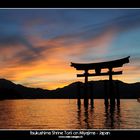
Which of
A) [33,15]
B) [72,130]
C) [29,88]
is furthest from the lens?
[29,88]

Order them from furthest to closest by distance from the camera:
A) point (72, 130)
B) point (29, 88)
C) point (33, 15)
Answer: point (29, 88)
point (33, 15)
point (72, 130)

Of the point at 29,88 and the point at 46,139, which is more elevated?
the point at 29,88

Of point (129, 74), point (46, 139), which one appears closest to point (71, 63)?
point (129, 74)

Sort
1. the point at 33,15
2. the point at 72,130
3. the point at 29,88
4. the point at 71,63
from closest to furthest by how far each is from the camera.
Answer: the point at 72,130, the point at 33,15, the point at 71,63, the point at 29,88

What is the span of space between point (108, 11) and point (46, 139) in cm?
204

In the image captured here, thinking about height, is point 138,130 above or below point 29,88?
below

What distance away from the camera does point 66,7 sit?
5.01 meters

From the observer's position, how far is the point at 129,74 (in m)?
6.02

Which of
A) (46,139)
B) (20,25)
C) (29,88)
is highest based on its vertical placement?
(20,25)
